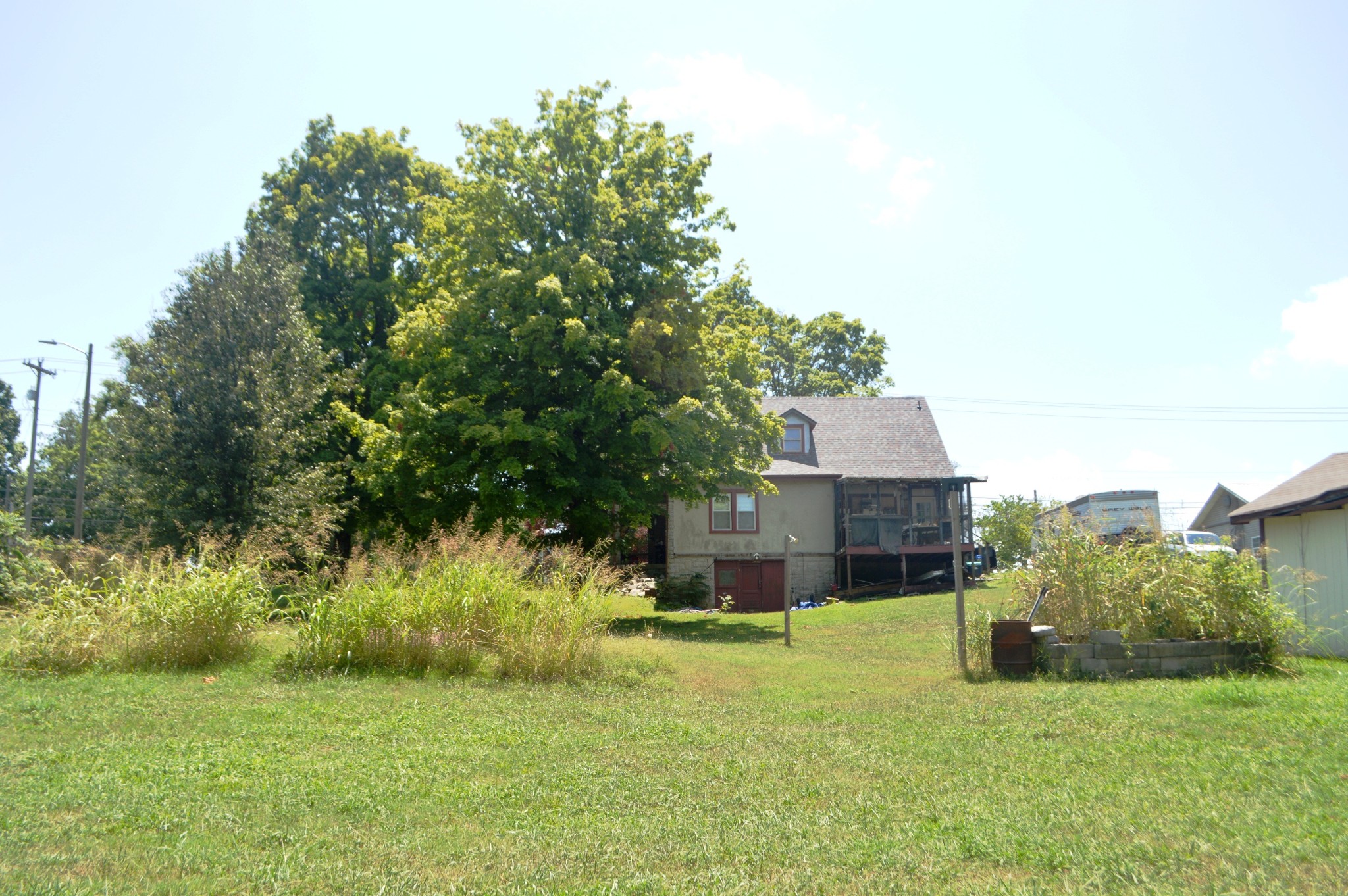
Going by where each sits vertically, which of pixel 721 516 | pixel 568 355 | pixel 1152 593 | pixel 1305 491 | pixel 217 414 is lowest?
pixel 1152 593

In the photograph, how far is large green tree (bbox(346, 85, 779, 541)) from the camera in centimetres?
2031

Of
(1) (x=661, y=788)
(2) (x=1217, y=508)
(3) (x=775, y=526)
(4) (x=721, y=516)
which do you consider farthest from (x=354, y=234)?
(2) (x=1217, y=508)

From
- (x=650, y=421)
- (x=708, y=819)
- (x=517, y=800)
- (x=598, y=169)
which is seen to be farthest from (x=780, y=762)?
(x=598, y=169)

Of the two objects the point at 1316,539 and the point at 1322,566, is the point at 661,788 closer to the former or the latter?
the point at 1322,566

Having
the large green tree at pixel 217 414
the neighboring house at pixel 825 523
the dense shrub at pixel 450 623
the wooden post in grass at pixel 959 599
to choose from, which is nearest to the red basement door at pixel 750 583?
the neighboring house at pixel 825 523

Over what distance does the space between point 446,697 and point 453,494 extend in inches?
489

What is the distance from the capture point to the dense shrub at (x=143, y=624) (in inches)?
401

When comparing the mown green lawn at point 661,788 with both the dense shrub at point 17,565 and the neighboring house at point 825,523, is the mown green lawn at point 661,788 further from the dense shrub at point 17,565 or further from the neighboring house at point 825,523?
the neighboring house at point 825,523

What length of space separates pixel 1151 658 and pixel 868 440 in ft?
78.8

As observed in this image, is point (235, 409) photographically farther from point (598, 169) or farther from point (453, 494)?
point (598, 169)

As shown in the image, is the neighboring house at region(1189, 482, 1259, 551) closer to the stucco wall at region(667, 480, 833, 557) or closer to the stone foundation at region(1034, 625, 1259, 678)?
the stucco wall at region(667, 480, 833, 557)

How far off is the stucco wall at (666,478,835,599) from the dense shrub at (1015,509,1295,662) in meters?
19.9

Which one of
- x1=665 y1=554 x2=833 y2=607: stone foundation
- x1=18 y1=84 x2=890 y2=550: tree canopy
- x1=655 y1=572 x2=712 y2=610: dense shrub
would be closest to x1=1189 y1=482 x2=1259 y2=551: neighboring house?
x1=665 y1=554 x2=833 y2=607: stone foundation

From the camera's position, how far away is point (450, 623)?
10961mm
